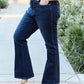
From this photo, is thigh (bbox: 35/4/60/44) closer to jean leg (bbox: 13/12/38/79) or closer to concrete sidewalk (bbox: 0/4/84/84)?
jean leg (bbox: 13/12/38/79)

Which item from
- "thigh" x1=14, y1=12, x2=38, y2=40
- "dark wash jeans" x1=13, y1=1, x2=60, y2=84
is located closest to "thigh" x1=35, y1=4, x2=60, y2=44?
Answer: "dark wash jeans" x1=13, y1=1, x2=60, y2=84

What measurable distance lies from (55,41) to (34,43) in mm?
3265

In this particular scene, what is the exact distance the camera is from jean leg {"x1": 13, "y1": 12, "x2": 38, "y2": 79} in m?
2.89

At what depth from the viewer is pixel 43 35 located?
2.85m

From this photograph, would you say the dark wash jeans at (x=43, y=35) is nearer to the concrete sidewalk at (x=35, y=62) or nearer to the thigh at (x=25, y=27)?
the thigh at (x=25, y=27)

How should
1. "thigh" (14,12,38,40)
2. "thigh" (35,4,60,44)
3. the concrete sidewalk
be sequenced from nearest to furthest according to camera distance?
"thigh" (35,4,60,44)
"thigh" (14,12,38,40)
the concrete sidewalk

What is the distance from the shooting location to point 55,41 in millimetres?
2838

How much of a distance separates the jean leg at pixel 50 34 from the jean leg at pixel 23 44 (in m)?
0.16

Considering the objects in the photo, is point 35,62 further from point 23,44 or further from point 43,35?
point 43,35

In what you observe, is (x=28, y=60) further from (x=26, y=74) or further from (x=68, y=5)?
(x=68, y=5)

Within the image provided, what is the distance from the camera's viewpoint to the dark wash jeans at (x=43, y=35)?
273cm

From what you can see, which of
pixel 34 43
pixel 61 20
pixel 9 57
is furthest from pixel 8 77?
pixel 61 20

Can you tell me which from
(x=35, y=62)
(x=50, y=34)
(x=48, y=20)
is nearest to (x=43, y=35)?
(x=50, y=34)

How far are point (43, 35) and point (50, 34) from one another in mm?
108
